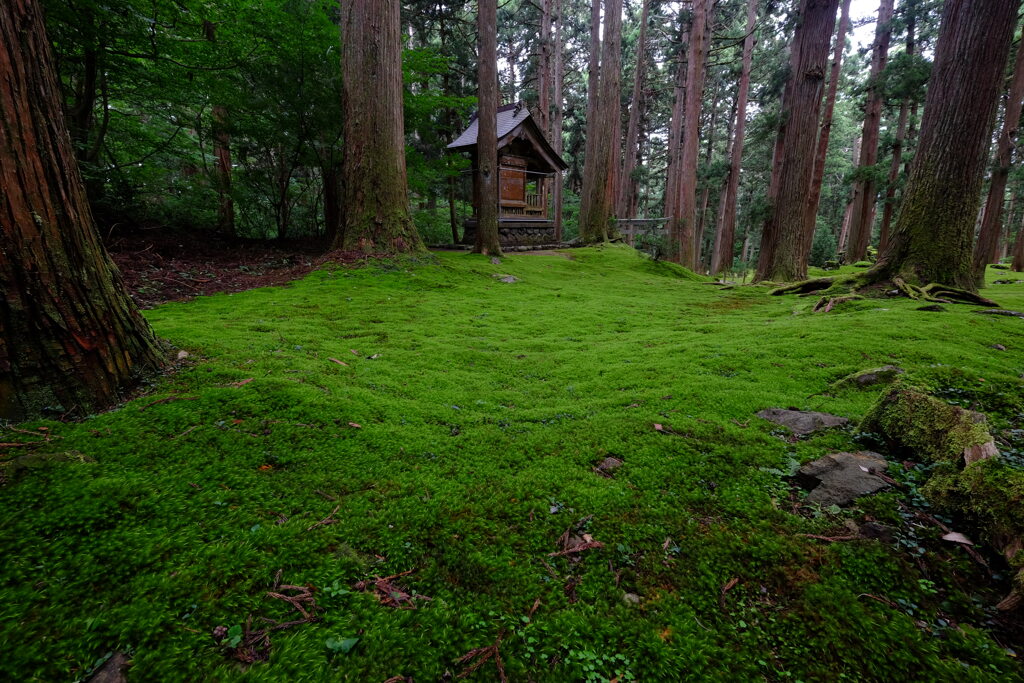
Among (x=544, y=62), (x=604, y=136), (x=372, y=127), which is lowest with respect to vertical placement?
(x=372, y=127)

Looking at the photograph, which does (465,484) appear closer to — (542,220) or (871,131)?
(542,220)

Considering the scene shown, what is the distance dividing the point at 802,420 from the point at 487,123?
9.75 meters

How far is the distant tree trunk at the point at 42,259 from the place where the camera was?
1894 millimetres

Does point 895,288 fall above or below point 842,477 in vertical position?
above

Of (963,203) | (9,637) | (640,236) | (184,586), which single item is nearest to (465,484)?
(184,586)

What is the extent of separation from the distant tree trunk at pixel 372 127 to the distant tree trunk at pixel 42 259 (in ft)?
18.6

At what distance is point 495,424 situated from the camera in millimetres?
2805

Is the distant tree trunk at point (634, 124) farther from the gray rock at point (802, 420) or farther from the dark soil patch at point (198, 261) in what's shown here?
the gray rock at point (802, 420)

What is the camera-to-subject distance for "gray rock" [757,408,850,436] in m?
2.57

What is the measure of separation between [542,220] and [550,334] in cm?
1269

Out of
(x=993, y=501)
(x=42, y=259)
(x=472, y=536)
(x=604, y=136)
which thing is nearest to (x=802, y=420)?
(x=993, y=501)

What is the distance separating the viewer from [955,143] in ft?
18.5

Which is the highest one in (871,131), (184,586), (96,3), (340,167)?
(871,131)

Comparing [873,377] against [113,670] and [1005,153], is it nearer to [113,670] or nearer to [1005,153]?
[113,670]
